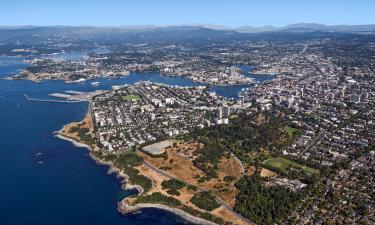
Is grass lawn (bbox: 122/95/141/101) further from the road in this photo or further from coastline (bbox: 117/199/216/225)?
coastline (bbox: 117/199/216/225)

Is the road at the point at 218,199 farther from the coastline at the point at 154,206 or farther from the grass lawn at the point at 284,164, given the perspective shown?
the grass lawn at the point at 284,164

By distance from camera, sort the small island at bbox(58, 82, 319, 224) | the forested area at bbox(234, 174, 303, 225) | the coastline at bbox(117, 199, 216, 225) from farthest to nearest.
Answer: the small island at bbox(58, 82, 319, 224)
the coastline at bbox(117, 199, 216, 225)
the forested area at bbox(234, 174, 303, 225)

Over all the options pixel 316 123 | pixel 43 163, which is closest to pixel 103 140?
pixel 43 163

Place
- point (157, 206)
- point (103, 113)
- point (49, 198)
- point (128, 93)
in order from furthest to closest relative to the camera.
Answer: point (128, 93)
point (103, 113)
point (49, 198)
point (157, 206)

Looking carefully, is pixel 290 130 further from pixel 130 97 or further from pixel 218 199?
pixel 130 97

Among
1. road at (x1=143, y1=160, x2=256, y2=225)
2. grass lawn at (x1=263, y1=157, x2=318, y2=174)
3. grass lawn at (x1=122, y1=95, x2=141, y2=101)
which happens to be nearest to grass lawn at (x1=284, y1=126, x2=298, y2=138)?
grass lawn at (x1=263, y1=157, x2=318, y2=174)

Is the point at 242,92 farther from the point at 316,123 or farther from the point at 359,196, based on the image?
the point at 359,196
